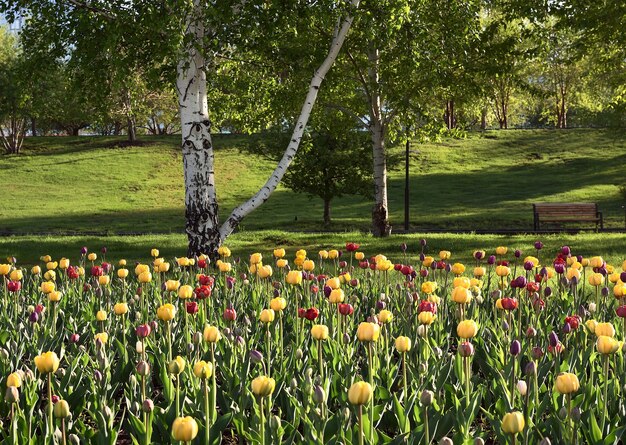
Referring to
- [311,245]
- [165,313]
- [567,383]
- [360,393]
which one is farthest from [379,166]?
[360,393]

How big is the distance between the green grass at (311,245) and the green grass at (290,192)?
9.53 meters

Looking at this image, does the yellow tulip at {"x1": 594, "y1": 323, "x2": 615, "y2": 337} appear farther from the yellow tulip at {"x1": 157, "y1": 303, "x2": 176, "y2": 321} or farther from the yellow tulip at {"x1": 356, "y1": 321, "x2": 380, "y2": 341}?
the yellow tulip at {"x1": 157, "y1": 303, "x2": 176, "y2": 321}

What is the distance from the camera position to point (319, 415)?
316 centimetres

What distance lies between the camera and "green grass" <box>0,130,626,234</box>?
33969 mm

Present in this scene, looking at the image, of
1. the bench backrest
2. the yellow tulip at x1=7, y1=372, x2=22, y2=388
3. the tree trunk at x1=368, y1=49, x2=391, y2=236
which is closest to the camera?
the yellow tulip at x1=7, y1=372, x2=22, y2=388

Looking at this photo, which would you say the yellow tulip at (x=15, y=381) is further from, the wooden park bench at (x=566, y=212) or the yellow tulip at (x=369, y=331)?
the wooden park bench at (x=566, y=212)

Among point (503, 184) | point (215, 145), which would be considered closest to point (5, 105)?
point (215, 145)

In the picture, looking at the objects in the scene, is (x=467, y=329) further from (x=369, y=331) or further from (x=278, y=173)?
(x=278, y=173)

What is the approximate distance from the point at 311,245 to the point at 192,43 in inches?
284

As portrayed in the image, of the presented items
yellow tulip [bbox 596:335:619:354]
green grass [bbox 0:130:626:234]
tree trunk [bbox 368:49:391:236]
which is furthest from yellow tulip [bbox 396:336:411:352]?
green grass [bbox 0:130:626:234]

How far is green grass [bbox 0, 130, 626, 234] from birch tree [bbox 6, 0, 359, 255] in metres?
15.3

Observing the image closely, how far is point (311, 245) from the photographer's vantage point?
18.0 meters

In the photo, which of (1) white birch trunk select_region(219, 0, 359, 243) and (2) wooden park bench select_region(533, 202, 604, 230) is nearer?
(1) white birch trunk select_region(219, 0, 359, 243)

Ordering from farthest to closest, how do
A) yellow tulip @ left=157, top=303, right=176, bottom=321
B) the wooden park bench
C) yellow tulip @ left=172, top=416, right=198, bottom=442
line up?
the wooden park bench
yellow tulip @ left=157, top=303, right=176, bottom=321
yellow tulip @ left=172, top=416, right=198, bottom=442
